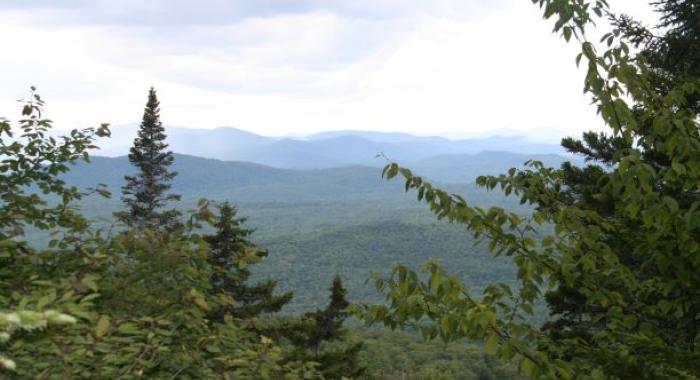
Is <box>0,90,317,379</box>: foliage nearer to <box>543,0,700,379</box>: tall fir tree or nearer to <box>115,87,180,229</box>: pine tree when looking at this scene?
<box>543,0,700,379</box>: tall fir tree

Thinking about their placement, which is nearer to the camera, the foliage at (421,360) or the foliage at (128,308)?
the foliage at (128,308)

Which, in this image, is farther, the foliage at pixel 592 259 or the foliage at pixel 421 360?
the foliage at pixel 421 360

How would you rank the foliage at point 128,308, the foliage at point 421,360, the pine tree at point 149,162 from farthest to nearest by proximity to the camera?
the foliage at point 421,360, the pine tree at point 149,162, the foliage at point 128,308

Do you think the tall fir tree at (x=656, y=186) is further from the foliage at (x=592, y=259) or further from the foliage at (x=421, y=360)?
the foliage at (x=421, y=360)

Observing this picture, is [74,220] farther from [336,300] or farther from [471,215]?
[336,300]

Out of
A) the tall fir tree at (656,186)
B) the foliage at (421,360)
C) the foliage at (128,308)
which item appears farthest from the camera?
the foliage at (421,360)

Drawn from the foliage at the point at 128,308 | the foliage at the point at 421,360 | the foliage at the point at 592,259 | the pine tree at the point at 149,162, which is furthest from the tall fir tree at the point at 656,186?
the foliage at the point at 421,360

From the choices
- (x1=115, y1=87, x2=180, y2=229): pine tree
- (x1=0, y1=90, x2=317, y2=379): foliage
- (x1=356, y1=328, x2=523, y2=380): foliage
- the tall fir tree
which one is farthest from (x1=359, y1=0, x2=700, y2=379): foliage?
(x1=356, y1=328, x2=523, y2=380): foliage

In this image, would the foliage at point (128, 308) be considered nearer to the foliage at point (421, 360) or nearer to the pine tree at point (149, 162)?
the pine tree at point (149, 162)

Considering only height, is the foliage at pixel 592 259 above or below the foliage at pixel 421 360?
above

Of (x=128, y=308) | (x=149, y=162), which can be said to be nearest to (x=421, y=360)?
(x=149, y=162)

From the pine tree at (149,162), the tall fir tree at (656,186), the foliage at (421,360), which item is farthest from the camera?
the foliage at (421,360)

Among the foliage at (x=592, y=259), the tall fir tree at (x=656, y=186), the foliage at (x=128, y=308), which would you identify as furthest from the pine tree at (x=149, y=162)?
the foliage at (x=592, y=259)

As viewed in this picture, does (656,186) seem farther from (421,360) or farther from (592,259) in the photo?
(421,360)
